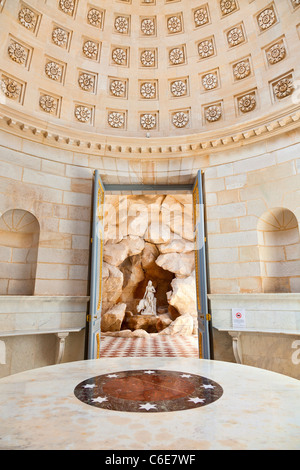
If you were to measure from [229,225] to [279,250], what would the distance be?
117 centimetres

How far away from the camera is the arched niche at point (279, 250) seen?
582 centimetres

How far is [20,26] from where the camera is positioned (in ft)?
20.4

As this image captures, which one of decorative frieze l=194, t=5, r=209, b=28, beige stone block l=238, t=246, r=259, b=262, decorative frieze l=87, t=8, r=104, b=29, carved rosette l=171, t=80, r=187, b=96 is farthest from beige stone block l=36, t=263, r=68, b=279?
decorative frieze l=194, t=5, r=209, b=28

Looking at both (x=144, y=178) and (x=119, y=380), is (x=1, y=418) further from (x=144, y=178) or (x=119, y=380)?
(x=144, y=178)

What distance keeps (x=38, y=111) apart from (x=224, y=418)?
6973 millimetres

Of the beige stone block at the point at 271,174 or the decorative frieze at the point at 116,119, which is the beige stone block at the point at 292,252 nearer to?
the beige stone block at the point at 271,174

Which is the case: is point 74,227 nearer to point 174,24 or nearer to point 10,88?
point 10,88

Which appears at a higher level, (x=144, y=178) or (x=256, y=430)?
(x=144, y=178)

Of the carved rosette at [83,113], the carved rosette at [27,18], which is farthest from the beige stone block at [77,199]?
the carved rosette at [27,18]

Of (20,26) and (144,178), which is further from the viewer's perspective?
(144,178)

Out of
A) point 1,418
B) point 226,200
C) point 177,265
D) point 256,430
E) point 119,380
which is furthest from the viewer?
point 177,265

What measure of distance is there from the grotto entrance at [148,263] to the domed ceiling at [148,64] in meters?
10.6

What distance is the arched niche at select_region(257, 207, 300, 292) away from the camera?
19.1 ft

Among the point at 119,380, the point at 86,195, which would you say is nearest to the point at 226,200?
the point at 86,195
